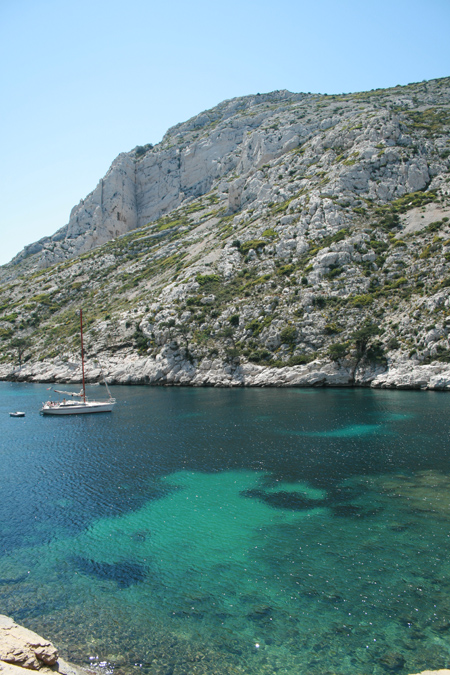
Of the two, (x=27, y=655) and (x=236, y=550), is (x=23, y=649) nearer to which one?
(x=27, y=655)

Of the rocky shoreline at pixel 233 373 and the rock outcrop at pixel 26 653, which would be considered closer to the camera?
the rock outcrop at pixel 26 653

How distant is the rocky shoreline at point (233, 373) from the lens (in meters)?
57.7

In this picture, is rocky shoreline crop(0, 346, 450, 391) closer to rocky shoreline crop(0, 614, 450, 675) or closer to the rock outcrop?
rocky shoreline crop(0, 614, 450, 675)

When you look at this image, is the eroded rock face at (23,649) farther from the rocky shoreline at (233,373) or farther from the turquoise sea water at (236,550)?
the rocky shoreline at (233,373)

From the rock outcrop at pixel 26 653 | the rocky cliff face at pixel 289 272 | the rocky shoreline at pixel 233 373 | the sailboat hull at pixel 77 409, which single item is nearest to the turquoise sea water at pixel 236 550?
the rock outcrop at pixel 26 653

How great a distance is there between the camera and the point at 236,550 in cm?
1748

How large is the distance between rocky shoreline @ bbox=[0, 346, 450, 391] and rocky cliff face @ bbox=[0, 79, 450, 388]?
258 millimetres

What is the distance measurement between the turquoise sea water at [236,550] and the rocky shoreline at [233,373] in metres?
22.9

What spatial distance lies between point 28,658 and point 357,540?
13.5 m

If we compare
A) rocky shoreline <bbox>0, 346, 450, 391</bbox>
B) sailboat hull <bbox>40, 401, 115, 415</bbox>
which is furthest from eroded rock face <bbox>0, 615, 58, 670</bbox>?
rocky shoreline <bbox>0, 346, 450, 391</bbox>

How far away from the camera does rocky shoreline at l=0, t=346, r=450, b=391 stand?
57.7 meters

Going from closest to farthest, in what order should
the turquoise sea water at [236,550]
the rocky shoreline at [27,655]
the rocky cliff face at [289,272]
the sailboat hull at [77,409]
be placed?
the rocky shoreline at [27,655], the turquoise sea water at [236,550], the sailboat hull at [77,409], the rocky cliff face at [289,272]

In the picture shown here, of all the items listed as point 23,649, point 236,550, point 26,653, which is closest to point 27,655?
point 26,653

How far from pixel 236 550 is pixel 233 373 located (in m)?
52.9
